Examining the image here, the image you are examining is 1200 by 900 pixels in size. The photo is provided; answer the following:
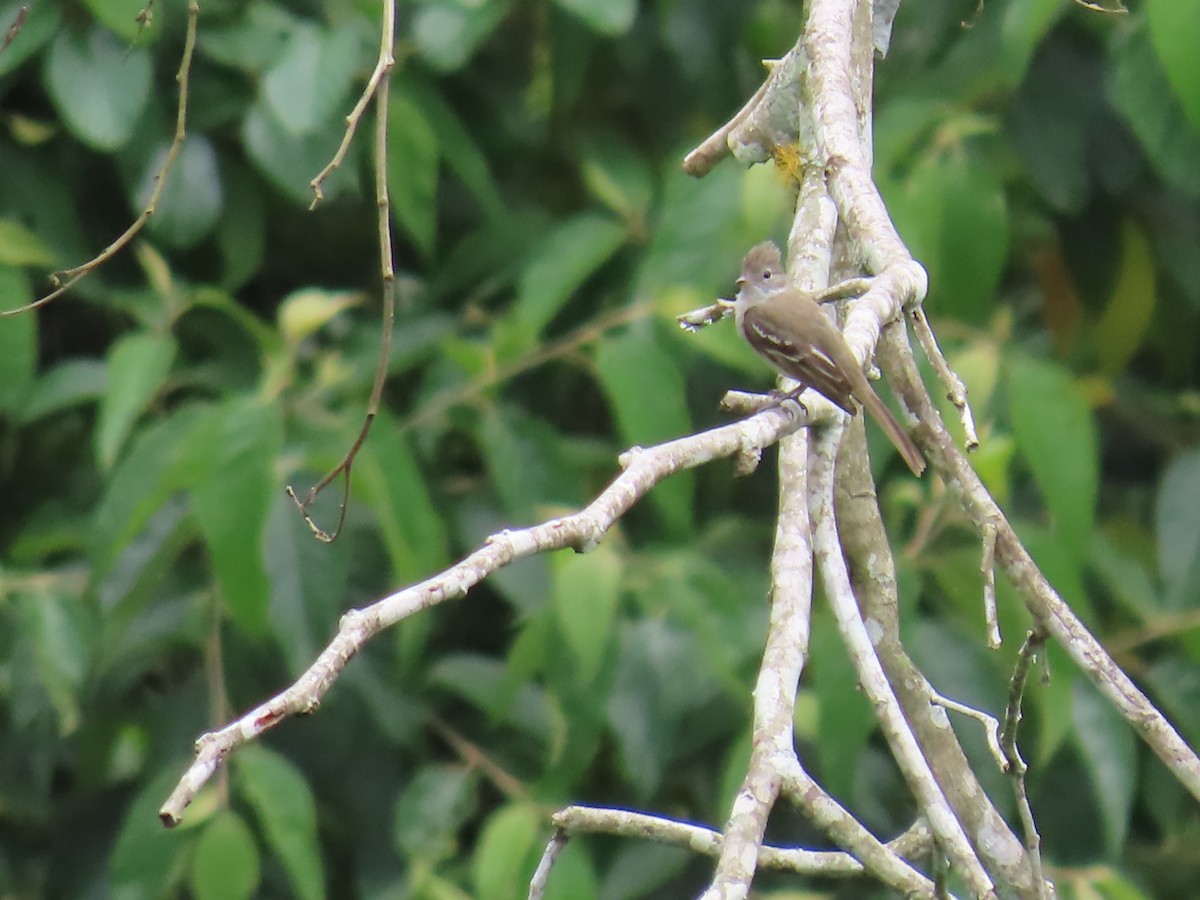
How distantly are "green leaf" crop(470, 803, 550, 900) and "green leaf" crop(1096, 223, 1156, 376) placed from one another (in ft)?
6.15

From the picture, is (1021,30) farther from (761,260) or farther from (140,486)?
(140,486)

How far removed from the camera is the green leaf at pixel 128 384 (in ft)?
10.1

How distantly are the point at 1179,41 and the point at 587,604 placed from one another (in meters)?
1.50

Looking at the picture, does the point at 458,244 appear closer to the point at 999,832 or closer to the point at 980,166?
the point at 980,166

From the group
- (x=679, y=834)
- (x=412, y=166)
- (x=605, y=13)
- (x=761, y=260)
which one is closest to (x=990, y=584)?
(x=679, y=834)

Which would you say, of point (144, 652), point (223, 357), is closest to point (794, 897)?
point (144, 652)

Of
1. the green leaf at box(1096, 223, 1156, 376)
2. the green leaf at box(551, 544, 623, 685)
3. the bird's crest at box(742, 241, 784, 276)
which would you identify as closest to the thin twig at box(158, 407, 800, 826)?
the bird's crest at box(742, 241, 784, 276)

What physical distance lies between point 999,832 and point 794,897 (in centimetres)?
133

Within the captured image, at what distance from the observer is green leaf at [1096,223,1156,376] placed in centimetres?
396

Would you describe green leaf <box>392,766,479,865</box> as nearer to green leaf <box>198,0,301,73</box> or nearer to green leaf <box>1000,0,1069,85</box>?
green leaf <box>198,0,301,73</box>

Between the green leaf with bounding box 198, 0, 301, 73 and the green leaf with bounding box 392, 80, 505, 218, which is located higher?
the green leaf with bounding box 198, 0, 301, 73

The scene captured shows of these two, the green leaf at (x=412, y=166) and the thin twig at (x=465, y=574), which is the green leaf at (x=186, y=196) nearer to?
the green leaf at (x=412, y=166)

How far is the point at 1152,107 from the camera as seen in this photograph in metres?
3.29

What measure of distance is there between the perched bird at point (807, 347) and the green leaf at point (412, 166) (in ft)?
3.49
